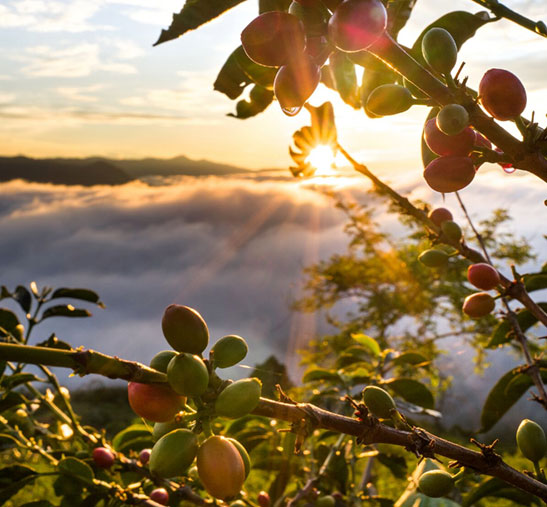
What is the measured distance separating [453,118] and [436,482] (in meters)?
0.50

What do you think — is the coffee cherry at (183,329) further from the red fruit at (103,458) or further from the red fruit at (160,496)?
the red fruit at (103,458)

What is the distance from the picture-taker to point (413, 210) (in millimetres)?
1222

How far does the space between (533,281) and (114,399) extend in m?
11.2

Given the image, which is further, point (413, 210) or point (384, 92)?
point (413, 210)

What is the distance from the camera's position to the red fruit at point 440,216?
1299 millimetres

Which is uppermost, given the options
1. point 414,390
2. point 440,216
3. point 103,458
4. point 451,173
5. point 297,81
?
point 297,81

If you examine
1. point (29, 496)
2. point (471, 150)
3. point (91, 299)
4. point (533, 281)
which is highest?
point (471, 150)

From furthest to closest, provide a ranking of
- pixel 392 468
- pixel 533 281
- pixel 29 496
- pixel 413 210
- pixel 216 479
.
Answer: pixel 29 496, pixel 392 468, pixel 533 281, pixel 413 210, pixel 216 479

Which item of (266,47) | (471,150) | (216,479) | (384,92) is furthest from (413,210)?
(216,479)

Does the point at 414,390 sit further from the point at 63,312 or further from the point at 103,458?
the point at 63,312

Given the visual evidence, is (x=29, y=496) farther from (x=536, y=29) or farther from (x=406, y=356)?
(x=536, y=29)

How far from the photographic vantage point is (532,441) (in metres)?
0.78

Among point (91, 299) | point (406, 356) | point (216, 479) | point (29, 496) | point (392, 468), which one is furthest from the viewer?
point (29, 496)

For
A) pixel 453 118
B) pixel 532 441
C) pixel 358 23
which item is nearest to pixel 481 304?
pixel 532 441
